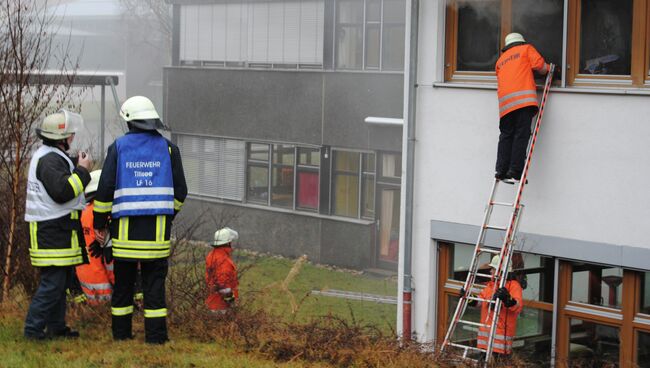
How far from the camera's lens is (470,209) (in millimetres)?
10141

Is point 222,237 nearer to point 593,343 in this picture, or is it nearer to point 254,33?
point 593,343

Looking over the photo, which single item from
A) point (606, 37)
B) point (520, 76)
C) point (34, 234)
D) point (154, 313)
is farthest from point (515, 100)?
point (34, 234)

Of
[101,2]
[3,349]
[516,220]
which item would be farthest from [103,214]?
[101,2]

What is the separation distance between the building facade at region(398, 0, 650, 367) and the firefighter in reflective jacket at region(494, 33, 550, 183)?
0.35 meters

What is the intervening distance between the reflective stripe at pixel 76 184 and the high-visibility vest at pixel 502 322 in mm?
3861

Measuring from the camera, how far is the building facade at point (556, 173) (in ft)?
29.4

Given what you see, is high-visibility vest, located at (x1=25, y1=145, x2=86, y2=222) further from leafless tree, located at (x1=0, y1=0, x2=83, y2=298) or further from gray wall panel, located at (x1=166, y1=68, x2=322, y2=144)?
gray wall panel, located at (x1=166, y1=68, x2=322, y2=144)

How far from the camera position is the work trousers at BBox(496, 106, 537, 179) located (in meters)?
9.20

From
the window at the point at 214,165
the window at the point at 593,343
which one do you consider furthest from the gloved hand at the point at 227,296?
the window at the point at 214,165

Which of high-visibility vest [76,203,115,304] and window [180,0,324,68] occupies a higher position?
window [180,0,324,68]

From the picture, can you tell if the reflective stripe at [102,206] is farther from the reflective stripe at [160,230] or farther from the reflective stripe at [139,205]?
the reflective stripe at [160,230]

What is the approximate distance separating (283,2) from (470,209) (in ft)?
56.1

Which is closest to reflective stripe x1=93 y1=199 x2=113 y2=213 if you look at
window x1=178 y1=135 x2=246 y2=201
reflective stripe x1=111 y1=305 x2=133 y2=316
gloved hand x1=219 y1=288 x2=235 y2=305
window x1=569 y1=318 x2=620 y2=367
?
reflective stripe x1=111 y1=305 x2=133 y2=316

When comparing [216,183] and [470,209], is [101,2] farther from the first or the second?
[470,209]
